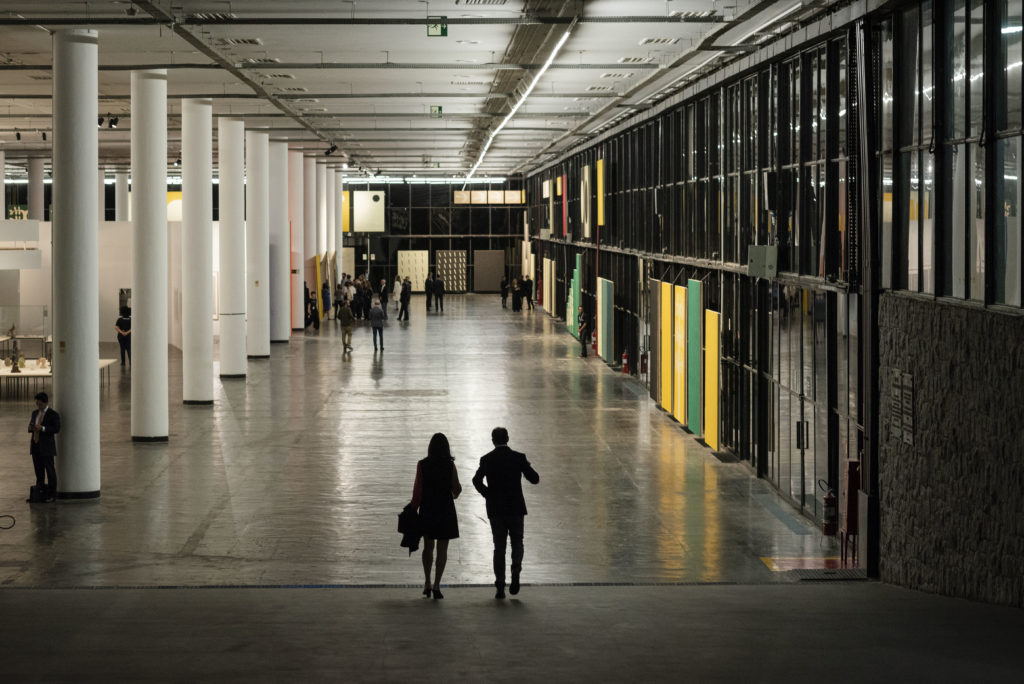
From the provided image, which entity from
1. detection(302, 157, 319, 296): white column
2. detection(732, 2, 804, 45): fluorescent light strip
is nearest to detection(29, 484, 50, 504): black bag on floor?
detection(732, 2, 804, 45): fluorescent light strip

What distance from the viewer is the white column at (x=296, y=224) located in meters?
43.1

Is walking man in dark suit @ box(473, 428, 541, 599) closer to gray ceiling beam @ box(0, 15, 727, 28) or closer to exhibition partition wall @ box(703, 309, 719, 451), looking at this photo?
gray ceiling beam @ box(0, 15, 727, 28)

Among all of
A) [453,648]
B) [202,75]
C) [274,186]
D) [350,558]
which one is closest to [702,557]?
[350,558]

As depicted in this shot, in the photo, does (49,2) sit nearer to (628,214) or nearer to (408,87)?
(408,87)

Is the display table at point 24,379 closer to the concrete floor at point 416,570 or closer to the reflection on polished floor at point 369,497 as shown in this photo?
the reflection on polished floor at point 369,497

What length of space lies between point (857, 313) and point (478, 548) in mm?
4628

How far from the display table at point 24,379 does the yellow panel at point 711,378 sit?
12758 millimetres

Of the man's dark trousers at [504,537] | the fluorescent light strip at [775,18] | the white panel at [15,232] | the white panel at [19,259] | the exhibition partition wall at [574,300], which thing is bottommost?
the man's dark trousers at [504,537]

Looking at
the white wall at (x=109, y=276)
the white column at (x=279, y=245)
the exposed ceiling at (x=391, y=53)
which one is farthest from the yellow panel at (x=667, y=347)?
the white wall at (x=109, y=276)

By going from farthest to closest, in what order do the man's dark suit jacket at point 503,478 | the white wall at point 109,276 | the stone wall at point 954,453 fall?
the white wall at point 109,276 < the man's dark suit jacket at point 503,478 < the stone wall at point 954,453

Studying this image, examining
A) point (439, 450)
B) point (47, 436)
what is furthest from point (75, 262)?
point (439, 450)

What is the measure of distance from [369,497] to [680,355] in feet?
27.9

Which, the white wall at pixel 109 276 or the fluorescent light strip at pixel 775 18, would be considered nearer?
the fluorescent light strip at pixel 775 18

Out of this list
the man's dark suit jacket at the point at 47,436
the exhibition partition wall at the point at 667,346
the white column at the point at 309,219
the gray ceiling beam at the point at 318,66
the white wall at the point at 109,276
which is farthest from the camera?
the white column at the point at 309,219
